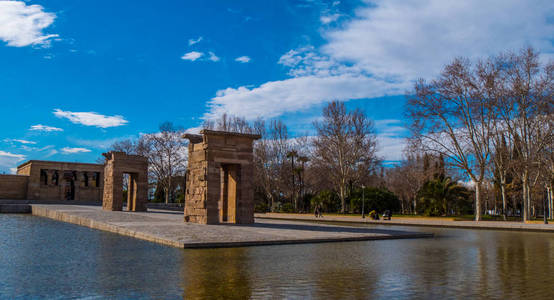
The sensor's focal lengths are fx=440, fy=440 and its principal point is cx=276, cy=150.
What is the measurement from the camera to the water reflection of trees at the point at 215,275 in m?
6.34

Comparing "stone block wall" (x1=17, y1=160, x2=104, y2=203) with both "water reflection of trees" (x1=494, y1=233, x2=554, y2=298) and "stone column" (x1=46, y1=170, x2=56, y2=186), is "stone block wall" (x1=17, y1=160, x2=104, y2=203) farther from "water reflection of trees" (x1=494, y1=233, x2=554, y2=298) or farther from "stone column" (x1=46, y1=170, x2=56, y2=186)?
→ "water reflection of trees" (x1=494, y1=233, x2=554, y2=298)

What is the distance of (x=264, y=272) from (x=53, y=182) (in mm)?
51073

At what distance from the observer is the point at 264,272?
8281 millimetres

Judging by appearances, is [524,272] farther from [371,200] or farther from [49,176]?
[49,176]

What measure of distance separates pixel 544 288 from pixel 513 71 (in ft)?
92.4

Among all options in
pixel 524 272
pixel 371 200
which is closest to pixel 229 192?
pixel 524 272

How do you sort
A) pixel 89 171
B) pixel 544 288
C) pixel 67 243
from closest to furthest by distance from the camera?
pixel 544 288, pixel 67 243, pixel 89 171

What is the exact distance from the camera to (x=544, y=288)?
7152 mm

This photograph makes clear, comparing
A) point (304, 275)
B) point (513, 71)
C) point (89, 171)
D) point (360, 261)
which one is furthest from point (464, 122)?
point (89, 171)

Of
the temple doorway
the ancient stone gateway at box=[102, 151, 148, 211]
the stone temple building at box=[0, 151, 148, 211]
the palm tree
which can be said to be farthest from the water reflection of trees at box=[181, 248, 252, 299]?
the stone temple building at box=[0, 151, 148, 211]

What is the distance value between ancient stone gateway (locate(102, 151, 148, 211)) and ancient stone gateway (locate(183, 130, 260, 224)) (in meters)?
11.4

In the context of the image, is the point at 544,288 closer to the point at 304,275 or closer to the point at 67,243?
the point at 304,275

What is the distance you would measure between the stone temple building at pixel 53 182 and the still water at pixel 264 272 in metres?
39.9

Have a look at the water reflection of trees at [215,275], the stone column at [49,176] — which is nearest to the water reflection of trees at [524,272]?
the water reflection of trees at [215,275]
